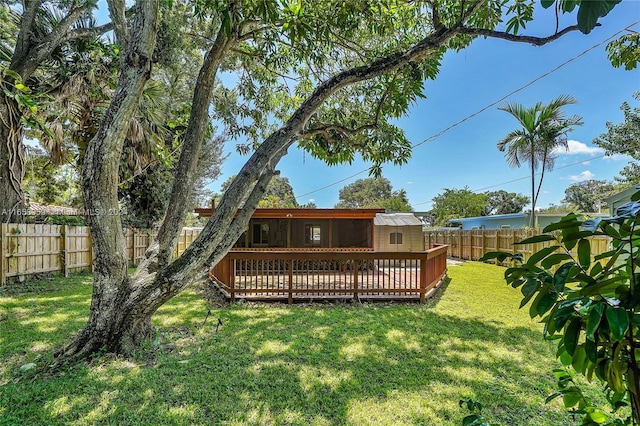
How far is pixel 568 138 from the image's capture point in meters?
10.4

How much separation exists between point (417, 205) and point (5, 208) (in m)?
40.1

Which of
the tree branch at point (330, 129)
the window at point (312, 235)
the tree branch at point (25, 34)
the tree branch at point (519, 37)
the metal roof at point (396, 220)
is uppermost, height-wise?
the tree branch at point (25, 34)

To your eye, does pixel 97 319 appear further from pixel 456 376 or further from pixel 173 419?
pixel 456 376

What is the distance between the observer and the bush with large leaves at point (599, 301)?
2.52ft

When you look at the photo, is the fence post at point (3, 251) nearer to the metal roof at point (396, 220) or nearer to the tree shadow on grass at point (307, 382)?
the tree shadow on grass at point (307, 382)

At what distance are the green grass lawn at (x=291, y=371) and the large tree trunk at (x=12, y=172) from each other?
333 centimetres

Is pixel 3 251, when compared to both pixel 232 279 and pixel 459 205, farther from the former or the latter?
pixel 459 205

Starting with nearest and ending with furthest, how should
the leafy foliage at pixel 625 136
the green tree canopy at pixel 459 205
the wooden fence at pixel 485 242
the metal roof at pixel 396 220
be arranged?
the wooden fence at pixel 485 242 → the leafy foliage at pixel 625 136 → the metal roof at pixel 396 220 → the green tree canopy at pixel 459 205

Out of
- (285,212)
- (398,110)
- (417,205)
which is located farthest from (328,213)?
(417,205)

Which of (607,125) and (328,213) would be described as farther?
(607,125)

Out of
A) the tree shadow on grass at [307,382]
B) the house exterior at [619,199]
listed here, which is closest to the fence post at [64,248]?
the tree shadow on grass at [307,382]

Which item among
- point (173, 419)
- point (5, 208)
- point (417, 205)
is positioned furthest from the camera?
point (417, 205)

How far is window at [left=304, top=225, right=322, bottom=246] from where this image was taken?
544 inches

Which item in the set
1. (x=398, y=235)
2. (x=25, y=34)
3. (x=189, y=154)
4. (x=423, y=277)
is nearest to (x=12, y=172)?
(x=25, y=34)
